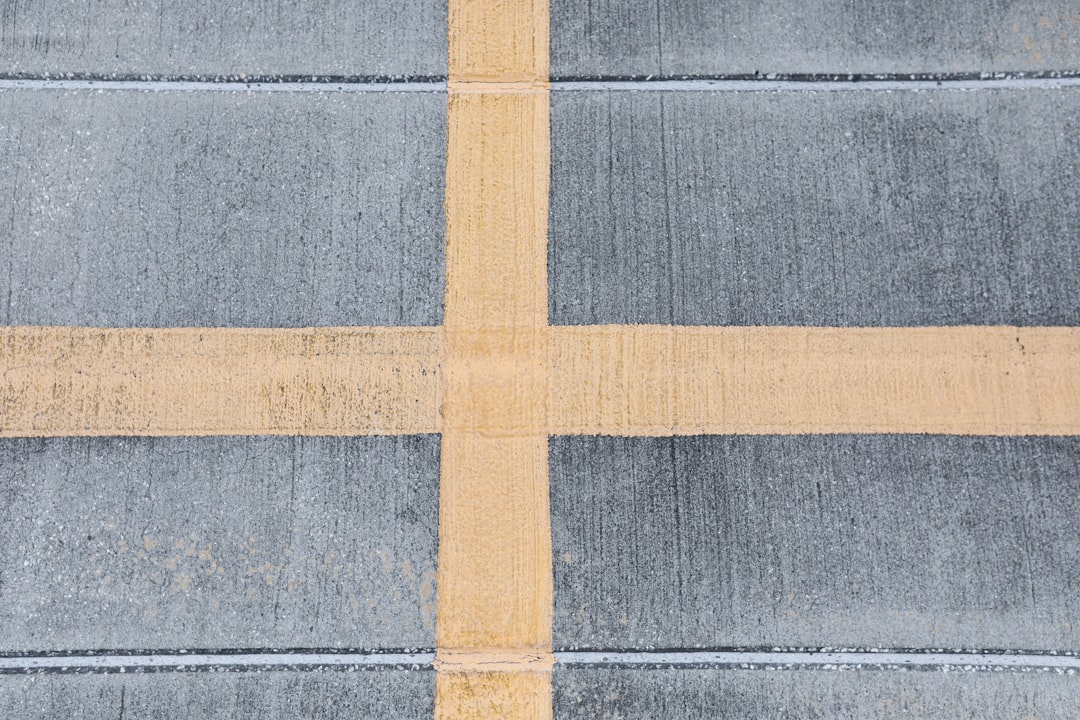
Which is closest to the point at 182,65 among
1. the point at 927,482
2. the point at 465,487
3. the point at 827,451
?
the point at 465,487

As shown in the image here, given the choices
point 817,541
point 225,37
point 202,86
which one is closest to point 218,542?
point 202,86

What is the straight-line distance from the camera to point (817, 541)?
193 cm

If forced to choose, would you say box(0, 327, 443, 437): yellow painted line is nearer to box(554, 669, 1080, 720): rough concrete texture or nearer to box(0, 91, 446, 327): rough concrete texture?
box(0, 91, 446, 327): rough concrete texture

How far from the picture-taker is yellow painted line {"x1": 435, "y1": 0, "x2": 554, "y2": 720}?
1900 mm

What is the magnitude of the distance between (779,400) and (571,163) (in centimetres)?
91

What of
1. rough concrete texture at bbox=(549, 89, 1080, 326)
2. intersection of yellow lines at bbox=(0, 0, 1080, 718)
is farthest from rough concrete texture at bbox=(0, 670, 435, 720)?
rough concrete texture at bbox=(549, 89, 1080, 326)

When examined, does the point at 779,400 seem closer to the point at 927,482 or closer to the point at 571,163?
the point at 927,482

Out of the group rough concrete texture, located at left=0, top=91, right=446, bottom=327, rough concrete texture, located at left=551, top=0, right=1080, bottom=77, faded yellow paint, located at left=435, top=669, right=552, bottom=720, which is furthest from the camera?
rough concrete texture, located at left=551, top=0, right=1080, bottom=77

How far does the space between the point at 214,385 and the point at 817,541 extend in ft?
5.69

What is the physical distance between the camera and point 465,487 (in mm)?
1941

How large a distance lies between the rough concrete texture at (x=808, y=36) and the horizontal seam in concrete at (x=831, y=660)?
168 cm

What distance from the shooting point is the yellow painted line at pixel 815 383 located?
196 cm

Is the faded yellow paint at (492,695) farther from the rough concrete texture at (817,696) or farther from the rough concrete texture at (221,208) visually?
the rough concrete texture at (221,208)

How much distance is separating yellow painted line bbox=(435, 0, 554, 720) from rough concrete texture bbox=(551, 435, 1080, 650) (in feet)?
0.33
